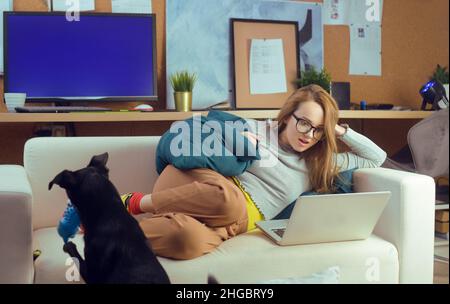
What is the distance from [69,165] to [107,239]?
0.54 meters

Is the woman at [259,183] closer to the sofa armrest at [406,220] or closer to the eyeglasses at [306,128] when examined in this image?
the eyeglasses at [306,128]

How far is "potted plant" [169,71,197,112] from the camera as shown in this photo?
5.47 feet

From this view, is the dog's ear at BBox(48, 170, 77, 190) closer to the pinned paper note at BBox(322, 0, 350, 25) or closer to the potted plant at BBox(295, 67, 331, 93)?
the potted plant at BBox(295, 67, 331, 93)

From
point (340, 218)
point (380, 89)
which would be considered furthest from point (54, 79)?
point (380, 89)

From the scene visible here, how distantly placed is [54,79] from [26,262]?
909 mm

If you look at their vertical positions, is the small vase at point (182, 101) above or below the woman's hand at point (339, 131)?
above

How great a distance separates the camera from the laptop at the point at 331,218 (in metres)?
0.83

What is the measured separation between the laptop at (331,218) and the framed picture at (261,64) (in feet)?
3.03

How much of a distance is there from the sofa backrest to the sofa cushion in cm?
10

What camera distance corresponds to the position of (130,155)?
44.6 inches

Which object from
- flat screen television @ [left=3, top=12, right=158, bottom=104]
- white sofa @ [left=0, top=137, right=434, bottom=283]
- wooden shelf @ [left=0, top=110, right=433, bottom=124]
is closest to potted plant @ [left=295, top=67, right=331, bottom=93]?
wooden shelf @ [left=0, top=110, right=433, bottom=124]

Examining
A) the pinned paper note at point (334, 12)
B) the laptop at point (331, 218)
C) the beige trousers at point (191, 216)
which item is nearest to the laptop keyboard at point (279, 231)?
the laptop at point (331, 218)

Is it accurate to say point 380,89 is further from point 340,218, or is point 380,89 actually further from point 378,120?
point 340,218

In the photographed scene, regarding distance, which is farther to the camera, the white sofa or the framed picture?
the framed picture
